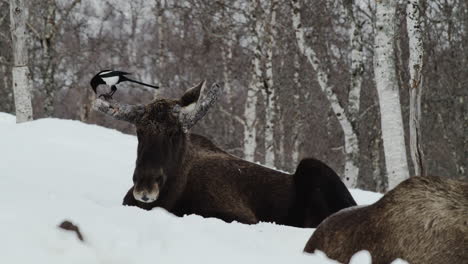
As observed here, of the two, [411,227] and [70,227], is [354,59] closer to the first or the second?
[411,227]

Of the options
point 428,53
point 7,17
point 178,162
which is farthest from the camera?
point 7,17

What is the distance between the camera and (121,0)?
40719 mm

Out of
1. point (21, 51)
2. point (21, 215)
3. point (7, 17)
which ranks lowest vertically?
point (21, 215)

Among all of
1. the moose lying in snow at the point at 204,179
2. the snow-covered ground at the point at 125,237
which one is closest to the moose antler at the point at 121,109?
the moose lying in snow at the point at 204,179

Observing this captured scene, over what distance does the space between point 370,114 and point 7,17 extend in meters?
16.9

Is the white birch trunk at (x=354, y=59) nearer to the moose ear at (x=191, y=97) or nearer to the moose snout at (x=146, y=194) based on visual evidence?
the moose ear at (x=191, y=97)

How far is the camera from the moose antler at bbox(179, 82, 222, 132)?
22.3ft

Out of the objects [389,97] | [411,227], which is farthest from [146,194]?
[389,97]

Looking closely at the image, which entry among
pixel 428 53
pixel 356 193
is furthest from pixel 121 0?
pixel 356 193

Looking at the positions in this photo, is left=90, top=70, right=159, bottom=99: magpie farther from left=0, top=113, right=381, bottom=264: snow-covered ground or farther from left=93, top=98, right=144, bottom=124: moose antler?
left=0, top=113, right=381, bottom=264: snow-covered ground

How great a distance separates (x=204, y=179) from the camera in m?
7.16

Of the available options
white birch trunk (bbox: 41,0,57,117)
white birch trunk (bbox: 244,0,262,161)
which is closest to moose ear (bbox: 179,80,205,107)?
white birch trunk (bbox: 244,0,262,161)

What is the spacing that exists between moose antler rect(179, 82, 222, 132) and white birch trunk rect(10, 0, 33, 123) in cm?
878

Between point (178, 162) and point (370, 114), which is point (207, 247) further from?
point (370, 114)
